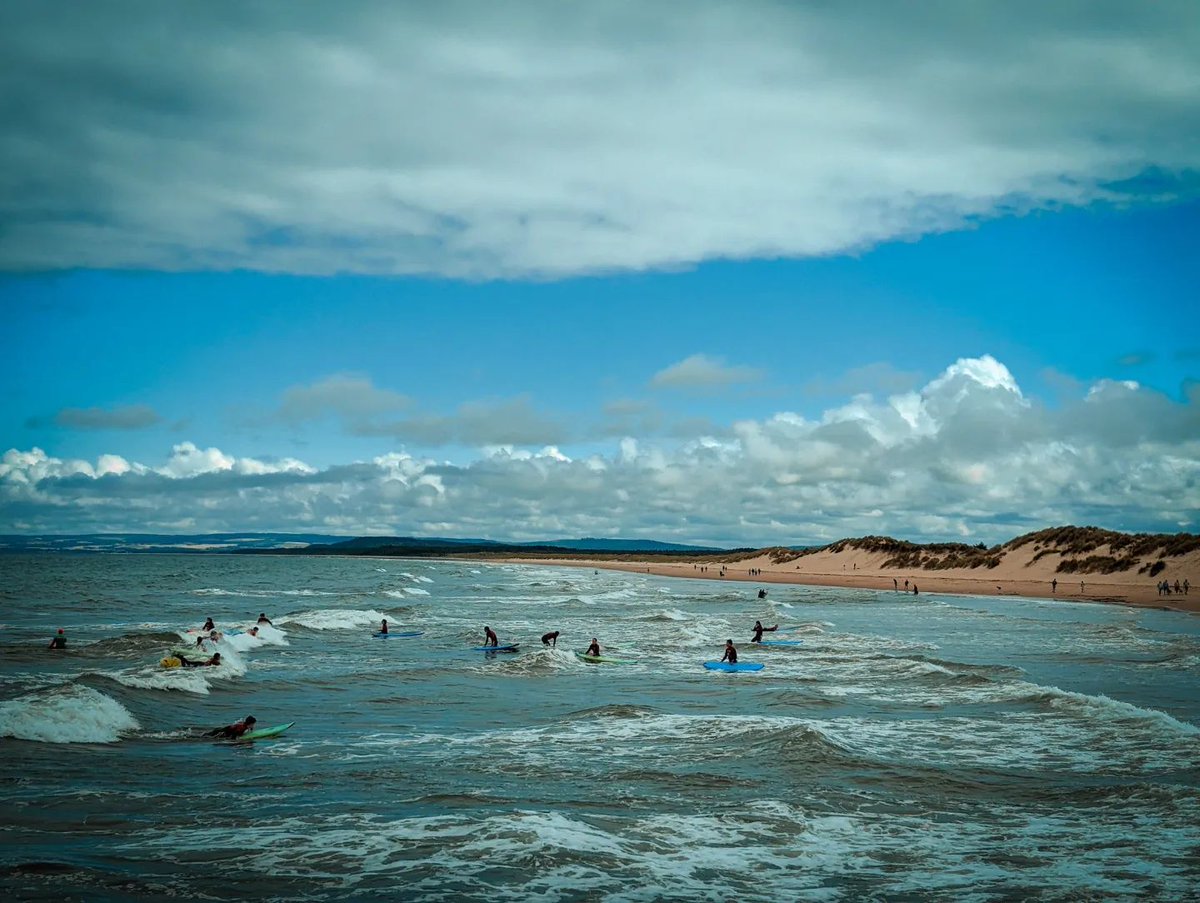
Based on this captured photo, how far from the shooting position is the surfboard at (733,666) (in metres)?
32.8

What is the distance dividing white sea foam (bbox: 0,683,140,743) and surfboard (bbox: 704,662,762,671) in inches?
760

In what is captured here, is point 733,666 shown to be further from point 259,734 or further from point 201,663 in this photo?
point 201,663

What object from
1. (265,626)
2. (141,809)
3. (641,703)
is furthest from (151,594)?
(141,809)

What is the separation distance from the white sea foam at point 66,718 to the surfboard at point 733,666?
19.3 meters

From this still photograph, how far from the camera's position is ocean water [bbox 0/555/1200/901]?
39.9ft

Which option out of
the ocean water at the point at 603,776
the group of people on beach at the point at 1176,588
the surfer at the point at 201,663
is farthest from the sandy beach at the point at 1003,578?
the surfer at the point at 201,663

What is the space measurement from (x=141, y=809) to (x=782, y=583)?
10140cm

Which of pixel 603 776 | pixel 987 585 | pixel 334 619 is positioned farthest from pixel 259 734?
pixel 987 585

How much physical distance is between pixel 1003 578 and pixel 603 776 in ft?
300

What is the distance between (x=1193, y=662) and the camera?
33.2 m

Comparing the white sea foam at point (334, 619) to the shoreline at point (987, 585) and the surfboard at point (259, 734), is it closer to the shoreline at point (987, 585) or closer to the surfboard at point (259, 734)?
the surfboard at point (259, 734)

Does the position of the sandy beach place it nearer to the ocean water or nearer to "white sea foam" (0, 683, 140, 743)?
the ocean water

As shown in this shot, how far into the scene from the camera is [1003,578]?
97.3m

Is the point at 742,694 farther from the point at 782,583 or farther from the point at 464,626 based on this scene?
the point at 782,583
